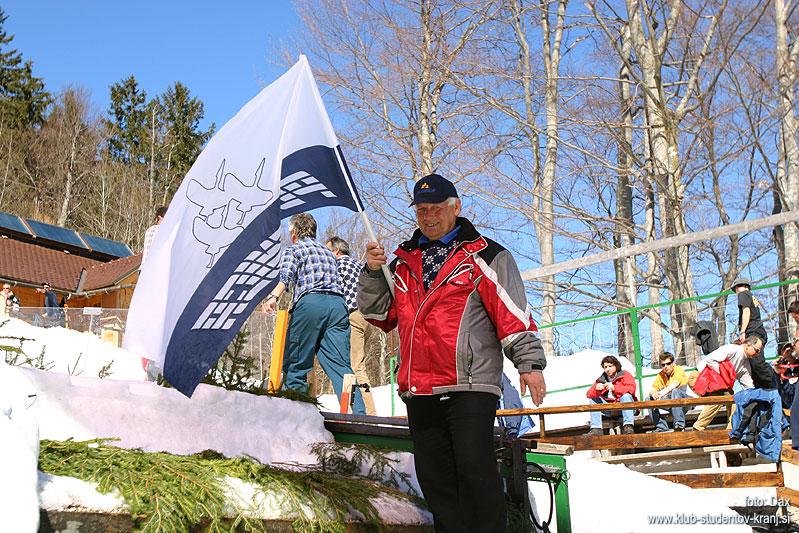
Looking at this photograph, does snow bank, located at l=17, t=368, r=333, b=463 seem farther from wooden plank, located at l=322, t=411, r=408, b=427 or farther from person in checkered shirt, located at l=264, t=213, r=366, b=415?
person in checkered shirt, located at l=264, t=213, r=366, b=415

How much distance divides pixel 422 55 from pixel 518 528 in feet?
56.7

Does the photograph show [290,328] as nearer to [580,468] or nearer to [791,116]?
[580,468]

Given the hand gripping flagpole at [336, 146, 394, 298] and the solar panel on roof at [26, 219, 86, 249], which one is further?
the solar panel on roof at [26, 219, 86, 249]

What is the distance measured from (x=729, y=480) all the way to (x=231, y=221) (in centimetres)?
608

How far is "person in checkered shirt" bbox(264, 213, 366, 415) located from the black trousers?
282 cm

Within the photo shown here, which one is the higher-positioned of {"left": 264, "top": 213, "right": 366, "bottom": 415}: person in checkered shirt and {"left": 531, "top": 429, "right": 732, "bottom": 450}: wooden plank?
{"left": 264, "top": 213, "right": 366, "bottom": 415}: person in checkered shirt

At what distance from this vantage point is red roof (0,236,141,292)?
33688mm

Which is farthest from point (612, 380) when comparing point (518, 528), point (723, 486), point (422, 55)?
point (422, 55)

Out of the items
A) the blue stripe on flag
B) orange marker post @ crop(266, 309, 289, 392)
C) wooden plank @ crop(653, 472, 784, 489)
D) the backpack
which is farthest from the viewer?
the backpack

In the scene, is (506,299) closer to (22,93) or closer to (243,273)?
(243,273)

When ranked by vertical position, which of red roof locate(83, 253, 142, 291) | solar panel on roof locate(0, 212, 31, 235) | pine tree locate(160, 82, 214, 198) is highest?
pine tree locate(160, 82, 214, 198)

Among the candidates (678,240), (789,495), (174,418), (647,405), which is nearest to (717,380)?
(647,405)

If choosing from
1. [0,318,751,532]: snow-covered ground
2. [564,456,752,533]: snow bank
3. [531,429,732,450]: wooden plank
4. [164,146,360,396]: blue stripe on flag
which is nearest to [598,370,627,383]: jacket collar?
[531,429,732,450]: wooden plank

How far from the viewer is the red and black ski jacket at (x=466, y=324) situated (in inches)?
141
